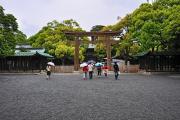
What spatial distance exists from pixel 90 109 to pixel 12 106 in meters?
2.92

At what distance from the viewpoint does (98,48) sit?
63.8m

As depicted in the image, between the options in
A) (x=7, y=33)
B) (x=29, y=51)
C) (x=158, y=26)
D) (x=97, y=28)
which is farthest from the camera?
(x=97, y=28)

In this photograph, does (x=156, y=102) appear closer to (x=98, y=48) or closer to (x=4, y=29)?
(x=4, y=29)

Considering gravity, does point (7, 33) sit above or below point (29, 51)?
A: above

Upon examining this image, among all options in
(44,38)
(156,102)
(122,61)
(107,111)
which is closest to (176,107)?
(156,102)

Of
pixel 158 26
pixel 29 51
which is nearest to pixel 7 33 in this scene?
pixel 29 51

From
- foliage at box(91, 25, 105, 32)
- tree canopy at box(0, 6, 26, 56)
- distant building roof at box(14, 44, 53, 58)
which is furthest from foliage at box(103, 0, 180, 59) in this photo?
foliage at box(91, 25, 105, 32)

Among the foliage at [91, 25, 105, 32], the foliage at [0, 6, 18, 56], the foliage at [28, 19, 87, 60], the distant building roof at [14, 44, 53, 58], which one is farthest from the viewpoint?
the foliage at [91, 25, 105, 32]

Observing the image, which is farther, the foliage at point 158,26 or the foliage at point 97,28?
the foliage at point 97,28

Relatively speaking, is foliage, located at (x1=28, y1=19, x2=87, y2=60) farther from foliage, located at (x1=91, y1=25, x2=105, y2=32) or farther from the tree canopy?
foliage, located at (x1=91, y1=25, x2=105, y2=32)

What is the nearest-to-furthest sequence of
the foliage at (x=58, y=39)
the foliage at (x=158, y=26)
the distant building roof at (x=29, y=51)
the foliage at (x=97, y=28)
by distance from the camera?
the foliage at (x=158, y=26), the distant building roof at (x=29, y=51), the foliage at (x=58, y=39), the foliage at (x=97, y=28)

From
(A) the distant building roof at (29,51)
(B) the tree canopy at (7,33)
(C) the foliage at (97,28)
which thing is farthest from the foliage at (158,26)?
(C) the foliage at (97,28)

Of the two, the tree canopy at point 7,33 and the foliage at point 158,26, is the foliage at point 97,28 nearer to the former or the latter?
the foliage at point 158,26

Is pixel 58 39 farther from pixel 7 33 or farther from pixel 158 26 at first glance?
pixel 158 26
